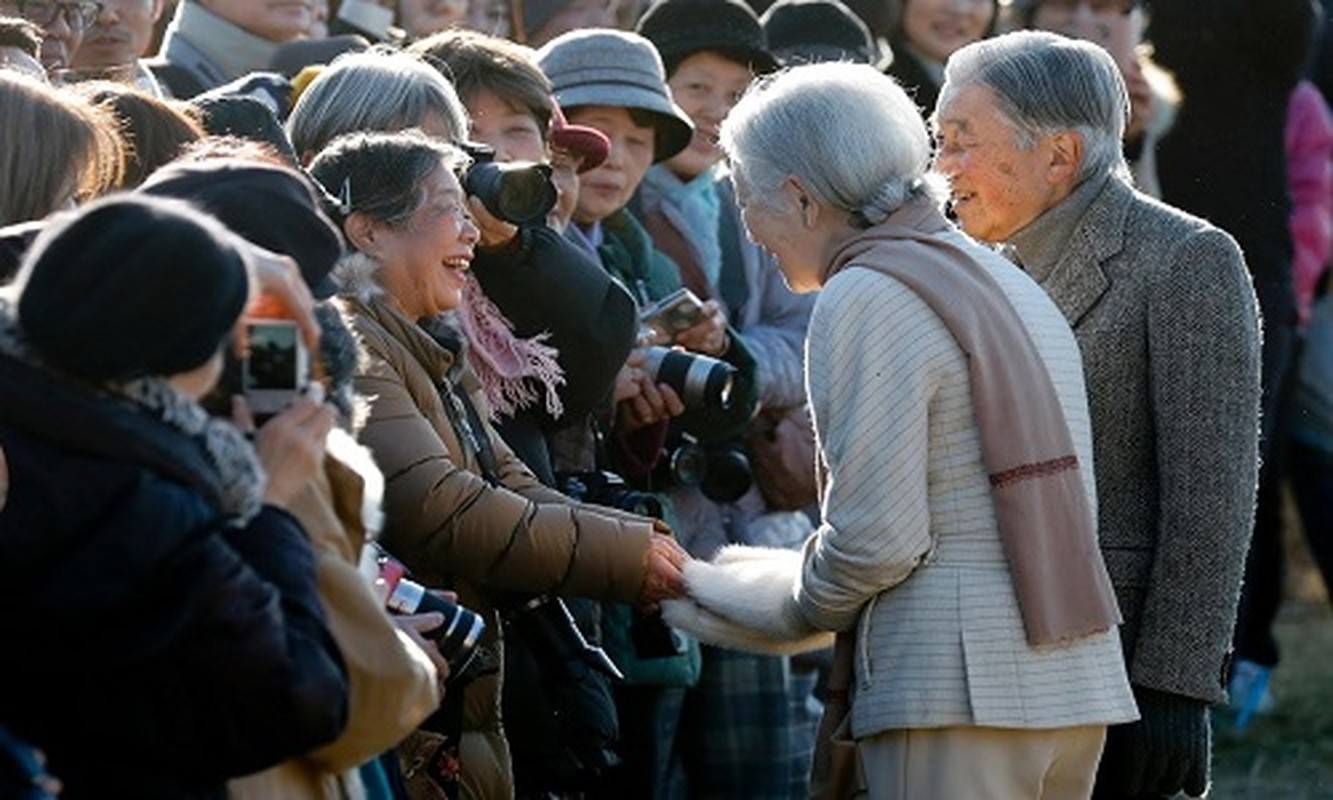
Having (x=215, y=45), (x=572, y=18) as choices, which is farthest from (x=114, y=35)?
(x=572, y=18)

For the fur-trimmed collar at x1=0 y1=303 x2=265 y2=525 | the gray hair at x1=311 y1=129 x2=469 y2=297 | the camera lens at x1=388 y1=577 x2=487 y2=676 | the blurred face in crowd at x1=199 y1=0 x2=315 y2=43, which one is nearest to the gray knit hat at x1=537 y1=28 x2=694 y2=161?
the blurred face in crowd at x1=199 y1=0 x2=315 y2=43

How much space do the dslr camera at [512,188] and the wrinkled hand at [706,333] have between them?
118 cm

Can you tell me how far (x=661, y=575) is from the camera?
5043 millimetres

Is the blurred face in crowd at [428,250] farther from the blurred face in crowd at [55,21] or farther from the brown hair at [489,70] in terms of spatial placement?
the blurred face in crowd at [55,21]

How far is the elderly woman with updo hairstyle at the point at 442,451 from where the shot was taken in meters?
4.80

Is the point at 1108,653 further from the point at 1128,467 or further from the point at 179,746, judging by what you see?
the point at 179,746

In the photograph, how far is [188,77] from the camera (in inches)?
266

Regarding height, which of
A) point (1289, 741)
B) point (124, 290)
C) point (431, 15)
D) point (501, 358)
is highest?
point (124, 290)

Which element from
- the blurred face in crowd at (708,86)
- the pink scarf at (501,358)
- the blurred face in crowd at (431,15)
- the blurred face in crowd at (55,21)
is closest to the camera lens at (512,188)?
the pink scarf at (501,358)

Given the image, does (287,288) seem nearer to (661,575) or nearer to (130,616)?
(130,616)

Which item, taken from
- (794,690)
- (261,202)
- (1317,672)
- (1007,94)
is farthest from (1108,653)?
(1317,672)

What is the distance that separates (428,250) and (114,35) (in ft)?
6.13

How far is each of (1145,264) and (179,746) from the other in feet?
8.04

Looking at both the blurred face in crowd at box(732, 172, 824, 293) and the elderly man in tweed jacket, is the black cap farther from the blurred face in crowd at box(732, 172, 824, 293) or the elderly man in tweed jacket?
the blurred face in crowd at box(732, 172, 824, 293)
